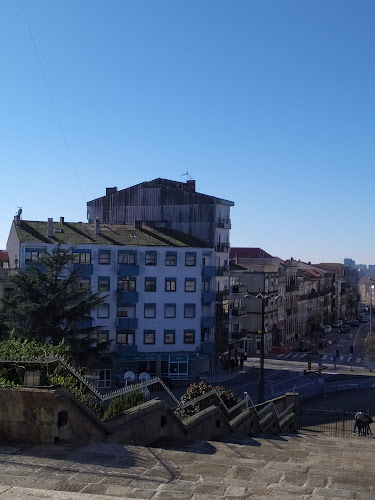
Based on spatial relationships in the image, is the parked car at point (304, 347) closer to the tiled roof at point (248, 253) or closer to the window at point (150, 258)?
the tiled roof at point (248, 253)

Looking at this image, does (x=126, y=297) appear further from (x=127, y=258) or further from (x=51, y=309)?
(x=51, y=309)

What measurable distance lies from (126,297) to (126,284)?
1.09m

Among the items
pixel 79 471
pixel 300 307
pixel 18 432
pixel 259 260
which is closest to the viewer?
pixel 79 471

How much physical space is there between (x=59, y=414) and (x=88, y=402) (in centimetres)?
191

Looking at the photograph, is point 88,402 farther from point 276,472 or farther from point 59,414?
point 276,472

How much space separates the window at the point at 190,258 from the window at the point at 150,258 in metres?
2.92

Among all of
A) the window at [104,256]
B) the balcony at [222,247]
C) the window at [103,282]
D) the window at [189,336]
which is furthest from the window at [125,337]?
the balcony at [222,247]

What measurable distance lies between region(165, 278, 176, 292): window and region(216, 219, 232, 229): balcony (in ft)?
25.2

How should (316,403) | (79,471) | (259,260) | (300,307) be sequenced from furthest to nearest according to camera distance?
(300,307) < (259,260) < (316,403) < (79,471)

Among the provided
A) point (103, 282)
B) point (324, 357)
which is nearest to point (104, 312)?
point (103, 282)

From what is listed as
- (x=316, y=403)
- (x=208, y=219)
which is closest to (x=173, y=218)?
(x=208, y=219)

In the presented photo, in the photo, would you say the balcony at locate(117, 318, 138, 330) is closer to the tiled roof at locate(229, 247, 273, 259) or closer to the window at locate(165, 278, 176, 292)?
the window at locate(165, 278, 176, 292)

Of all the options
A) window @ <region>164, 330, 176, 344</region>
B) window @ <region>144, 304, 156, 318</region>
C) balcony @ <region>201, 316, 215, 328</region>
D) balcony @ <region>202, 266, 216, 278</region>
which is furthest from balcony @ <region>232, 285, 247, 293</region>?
window @ <region>144, 304, 156, 318</region>

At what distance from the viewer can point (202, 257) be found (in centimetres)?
5700
